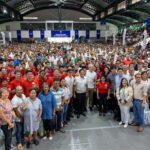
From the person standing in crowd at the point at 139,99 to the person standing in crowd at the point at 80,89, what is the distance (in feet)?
4.44

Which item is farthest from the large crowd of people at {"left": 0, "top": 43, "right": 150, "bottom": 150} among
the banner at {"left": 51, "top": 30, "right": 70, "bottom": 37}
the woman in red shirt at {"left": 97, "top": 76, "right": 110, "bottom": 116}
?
the banner at {"left": 51, "top": 30, "right": 70, "bottom": 37}

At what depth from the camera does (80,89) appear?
4.32 meters

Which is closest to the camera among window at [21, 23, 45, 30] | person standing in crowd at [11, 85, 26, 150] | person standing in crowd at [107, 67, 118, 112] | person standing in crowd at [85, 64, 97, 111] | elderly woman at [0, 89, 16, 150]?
elderly woman at [0, 89, 16, 150]

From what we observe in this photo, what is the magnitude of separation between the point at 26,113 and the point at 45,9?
33.7 m

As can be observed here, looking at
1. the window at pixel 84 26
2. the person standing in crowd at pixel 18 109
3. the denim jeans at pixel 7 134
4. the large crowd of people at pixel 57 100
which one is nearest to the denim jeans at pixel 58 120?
the large crowd of people at pixel 57 100

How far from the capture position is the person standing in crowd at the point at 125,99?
371cm

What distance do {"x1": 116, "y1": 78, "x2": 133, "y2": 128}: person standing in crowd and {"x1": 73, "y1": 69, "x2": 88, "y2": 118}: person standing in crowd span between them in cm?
100

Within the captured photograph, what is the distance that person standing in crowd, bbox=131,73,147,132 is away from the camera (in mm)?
3572

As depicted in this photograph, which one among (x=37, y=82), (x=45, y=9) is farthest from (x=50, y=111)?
(x=45, y=9)

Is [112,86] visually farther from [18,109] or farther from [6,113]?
[6,113]

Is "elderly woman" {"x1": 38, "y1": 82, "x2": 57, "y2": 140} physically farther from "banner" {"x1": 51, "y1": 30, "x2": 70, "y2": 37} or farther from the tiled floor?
"banner" {"x1": 51, "y1": 30, "x2": 70, "y2": 37}

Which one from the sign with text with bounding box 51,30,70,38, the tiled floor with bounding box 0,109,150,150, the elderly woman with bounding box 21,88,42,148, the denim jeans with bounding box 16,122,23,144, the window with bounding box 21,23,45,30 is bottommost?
the tiled floor with bounding box 0,109,150,150

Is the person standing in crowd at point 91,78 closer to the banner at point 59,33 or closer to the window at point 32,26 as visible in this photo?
the banner at point 59,33

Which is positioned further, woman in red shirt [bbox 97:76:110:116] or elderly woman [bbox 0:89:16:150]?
woman in red shirt [bbox 97:76:110:116]
